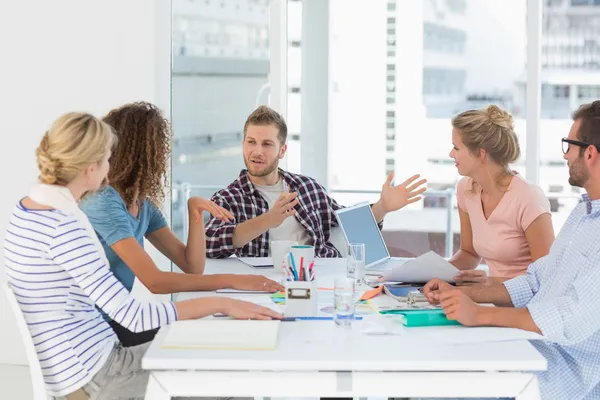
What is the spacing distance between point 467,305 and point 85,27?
2.98 metres

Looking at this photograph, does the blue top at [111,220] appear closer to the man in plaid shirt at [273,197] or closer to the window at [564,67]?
the man in plaid shirt at [273,197]

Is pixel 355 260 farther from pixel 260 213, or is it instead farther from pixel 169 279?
pixel 260 213

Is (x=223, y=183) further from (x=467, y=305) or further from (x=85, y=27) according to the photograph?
(x=467, y=305)

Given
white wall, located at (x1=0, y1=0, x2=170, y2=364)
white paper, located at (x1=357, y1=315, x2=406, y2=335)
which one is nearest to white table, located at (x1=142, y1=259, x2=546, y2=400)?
white paper, located at (x1=357, y1=315, x2=406, y2=335)

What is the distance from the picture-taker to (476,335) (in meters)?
1.91

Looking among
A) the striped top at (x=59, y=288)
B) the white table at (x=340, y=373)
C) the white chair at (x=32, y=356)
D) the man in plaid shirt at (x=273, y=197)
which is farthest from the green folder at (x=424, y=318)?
the man in plaid shirt at (x=273, y=197)

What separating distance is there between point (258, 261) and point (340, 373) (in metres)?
1.28

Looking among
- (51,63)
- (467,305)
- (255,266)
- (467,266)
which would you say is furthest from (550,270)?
(51,63)

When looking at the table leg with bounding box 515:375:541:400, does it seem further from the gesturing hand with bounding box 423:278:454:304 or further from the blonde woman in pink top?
the blonde woman in pink top

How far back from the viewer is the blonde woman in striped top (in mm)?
1920

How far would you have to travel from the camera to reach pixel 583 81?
435cm

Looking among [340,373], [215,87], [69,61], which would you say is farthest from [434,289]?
[69,61]

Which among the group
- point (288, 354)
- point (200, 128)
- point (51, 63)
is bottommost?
point (288, 354)

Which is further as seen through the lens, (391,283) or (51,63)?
(51,63)
